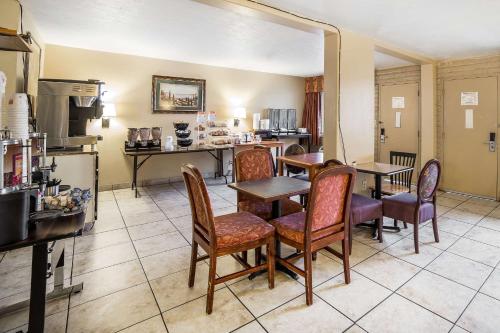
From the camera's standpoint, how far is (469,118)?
4.68 meters

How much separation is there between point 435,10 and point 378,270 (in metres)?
2.69

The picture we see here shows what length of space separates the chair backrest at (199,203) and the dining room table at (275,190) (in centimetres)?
42

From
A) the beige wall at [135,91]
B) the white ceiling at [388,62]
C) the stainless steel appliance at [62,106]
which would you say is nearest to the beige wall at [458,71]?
the white ceiling at [388,62]

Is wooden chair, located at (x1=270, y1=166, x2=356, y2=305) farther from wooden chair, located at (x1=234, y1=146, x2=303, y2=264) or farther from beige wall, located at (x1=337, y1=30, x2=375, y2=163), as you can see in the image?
beige wall, located at (x1=337, y1=30, x2=375, y2=163)

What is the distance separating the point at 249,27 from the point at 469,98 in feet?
13.0

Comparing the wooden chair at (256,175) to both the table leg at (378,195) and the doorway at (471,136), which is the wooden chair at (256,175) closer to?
the table leg at (378,195)

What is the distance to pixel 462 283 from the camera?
7.11 ft

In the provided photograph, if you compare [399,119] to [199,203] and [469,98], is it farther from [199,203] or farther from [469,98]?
[199,203]

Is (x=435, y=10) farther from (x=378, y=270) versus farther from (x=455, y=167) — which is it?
(x=455, y=167)

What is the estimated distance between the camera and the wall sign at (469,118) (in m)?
4.66

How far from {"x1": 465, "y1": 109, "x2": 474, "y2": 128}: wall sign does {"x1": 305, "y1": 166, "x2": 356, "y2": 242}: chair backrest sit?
13.5 feet

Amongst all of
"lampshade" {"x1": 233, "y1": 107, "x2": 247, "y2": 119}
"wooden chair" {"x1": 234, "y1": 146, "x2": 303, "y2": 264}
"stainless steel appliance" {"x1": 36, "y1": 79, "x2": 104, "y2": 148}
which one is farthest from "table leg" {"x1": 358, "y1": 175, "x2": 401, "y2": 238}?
"lampshade" {"x1": 233, "y1": 107, "x2": 247, "y2": 119}

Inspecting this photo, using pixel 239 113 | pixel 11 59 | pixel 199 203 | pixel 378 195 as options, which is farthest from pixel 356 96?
pixel 11 59

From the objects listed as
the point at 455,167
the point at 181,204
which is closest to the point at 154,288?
the point at 181,204
